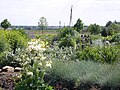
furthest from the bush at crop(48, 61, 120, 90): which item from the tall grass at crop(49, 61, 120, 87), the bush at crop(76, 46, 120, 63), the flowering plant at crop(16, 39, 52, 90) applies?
the bush at crop(76, 46, 120, 63)

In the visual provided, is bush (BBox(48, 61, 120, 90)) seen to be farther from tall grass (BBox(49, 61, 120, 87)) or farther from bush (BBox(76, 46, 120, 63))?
bush (BBox(76, 46, 120, 63))

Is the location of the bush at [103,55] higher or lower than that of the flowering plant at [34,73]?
lower

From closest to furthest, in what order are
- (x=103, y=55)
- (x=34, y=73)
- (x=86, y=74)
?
(x=34, y=73), (x=86, y=74), (x=103, y=55)

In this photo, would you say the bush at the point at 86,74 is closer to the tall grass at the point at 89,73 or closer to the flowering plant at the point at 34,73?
A: the tall grass at the point at 89,73

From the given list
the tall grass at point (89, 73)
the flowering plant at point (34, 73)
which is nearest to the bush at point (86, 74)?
the tall grass at point (89, 73)

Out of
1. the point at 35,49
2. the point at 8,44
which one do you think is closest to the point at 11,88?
the point at 35,49

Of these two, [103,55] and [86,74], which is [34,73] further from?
[103,55]

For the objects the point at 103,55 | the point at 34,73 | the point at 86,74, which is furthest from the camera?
the point at 103,55

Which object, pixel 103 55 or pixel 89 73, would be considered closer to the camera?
pixel 89 73

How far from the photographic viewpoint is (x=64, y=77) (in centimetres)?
862

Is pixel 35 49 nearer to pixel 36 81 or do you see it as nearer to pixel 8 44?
pixel 36 81

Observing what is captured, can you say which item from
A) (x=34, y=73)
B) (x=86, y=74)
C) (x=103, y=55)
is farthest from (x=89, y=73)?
(x=103, y=55)

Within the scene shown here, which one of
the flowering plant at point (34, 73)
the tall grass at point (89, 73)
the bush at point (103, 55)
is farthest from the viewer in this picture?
the bush at point (103, 55)

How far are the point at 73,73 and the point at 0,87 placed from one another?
1.79 m
